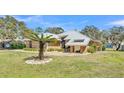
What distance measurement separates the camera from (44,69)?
614 centimetres

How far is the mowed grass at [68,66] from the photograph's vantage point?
20.1 ft

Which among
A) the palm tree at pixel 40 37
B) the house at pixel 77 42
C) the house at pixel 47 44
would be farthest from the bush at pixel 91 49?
the palm tree at pixel 40 37

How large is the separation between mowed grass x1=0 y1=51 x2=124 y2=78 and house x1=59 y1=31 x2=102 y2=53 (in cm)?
12

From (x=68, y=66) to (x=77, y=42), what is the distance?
13.6 inches

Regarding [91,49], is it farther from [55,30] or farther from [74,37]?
[55,30]

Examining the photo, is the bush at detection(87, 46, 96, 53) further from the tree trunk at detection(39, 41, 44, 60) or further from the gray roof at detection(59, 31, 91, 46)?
the tree trunk at detection(39, 41, 44, 60)

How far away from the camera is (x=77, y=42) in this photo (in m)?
6.20

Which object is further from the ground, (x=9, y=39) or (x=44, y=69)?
(x=9, y=39)

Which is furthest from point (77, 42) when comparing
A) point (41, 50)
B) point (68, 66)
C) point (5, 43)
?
point (5, 43)

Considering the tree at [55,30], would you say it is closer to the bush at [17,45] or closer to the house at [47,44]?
the house at [47,44]
